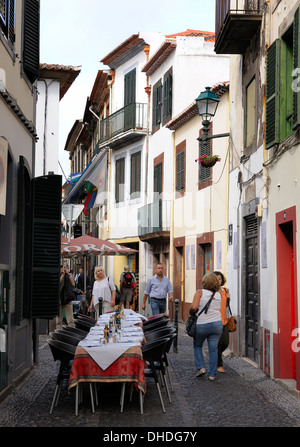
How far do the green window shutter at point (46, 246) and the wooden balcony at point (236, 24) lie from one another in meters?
4.23

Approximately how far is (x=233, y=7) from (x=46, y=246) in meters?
6.65

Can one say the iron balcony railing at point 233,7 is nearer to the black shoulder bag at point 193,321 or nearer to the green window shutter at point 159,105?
the black shoulder bag at point 193,321

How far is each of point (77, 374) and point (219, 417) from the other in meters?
1.63

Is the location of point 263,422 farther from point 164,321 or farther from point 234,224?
point 234,224

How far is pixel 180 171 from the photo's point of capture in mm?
24672

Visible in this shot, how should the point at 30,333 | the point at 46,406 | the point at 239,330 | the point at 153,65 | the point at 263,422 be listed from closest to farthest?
the point at 263,422
the point at 46,406
the point at 30,333
the point at 239,330
the point at 153,65

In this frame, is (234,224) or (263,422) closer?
(263,422)

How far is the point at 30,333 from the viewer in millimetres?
12312

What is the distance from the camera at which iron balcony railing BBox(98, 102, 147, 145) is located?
100 ft

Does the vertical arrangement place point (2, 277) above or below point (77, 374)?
above

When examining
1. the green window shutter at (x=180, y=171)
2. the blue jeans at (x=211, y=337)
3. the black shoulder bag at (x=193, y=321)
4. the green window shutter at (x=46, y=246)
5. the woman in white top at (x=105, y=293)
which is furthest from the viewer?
the green window shutter at (x=180, y=171)

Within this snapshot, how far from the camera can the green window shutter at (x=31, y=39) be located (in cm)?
1170

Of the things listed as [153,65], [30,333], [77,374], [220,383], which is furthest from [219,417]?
[153,65]

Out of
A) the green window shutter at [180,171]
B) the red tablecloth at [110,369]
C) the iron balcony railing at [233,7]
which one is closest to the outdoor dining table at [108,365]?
the red tablecloth at [110,369]
